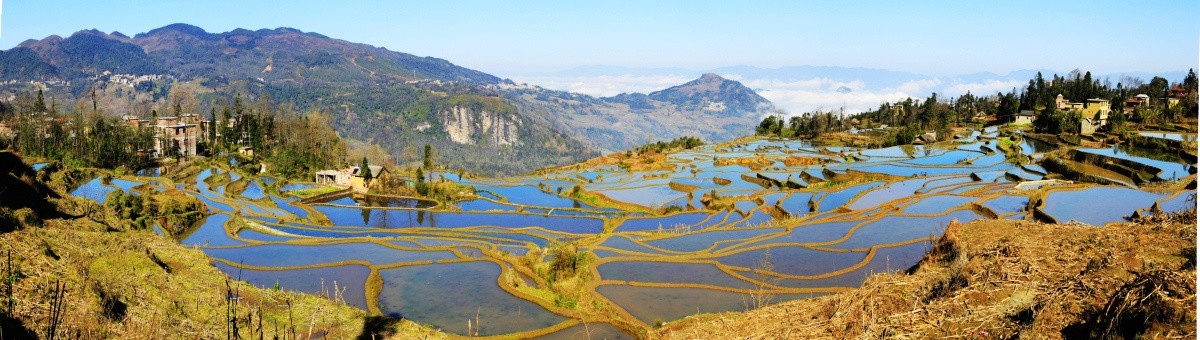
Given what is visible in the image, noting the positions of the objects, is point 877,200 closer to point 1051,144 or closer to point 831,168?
point 831,168

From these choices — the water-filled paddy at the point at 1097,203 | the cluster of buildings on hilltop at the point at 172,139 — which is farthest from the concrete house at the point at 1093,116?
the cluster of buildings on hilltop at the point at 172,139

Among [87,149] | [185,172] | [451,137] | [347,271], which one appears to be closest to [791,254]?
[347,271]

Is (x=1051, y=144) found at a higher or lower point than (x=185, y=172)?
higher

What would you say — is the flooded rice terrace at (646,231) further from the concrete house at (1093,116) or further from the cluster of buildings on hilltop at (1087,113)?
the cluster of buildings on hilltop at (1087,113)

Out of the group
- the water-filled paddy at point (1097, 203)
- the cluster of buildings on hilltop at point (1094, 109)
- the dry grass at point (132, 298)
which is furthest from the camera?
the cluster of buildings on hilltop at point (1094, 109)

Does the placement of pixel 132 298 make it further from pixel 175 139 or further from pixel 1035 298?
pixel 175 139

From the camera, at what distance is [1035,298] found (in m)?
6.80

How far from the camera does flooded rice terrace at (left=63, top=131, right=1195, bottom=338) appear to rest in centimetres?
1959

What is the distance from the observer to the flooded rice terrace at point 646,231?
1959cm

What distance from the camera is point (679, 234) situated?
100 ft

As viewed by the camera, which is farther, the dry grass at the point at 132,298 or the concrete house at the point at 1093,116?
the concrete house at the point at 1093,116

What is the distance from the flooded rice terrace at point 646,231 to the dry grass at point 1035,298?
2103mm

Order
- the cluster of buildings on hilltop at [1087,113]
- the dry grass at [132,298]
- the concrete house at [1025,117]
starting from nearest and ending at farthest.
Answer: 1. the dry grass at [132,298]
2. the cluster of buildings on hilltop at [1087,113]
3. the concrete house at [1025,117]

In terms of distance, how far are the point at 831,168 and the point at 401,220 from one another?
35.6 m
